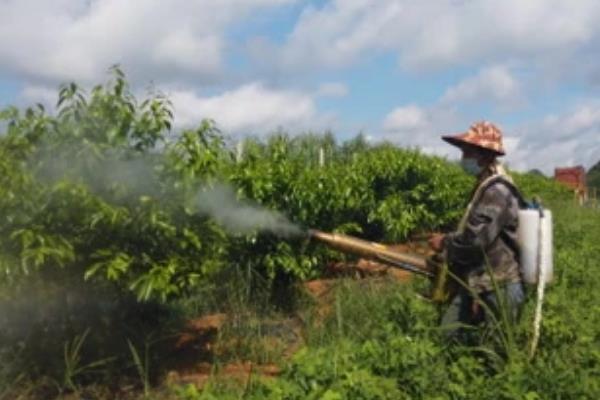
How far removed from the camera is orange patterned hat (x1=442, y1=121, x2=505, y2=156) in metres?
6.12

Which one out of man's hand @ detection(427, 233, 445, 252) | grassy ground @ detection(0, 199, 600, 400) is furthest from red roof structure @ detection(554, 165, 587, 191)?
man's hand @ detection(427, 233, 445, 252)

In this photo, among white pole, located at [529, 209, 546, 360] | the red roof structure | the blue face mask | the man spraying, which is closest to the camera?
white pole, located at [529, 209, 546, 360]

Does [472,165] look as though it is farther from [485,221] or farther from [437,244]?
[437,244]

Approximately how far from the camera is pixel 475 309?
6250 mm

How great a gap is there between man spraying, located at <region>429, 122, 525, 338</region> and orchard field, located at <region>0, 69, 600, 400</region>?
0.66ft

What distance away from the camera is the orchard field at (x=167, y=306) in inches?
209

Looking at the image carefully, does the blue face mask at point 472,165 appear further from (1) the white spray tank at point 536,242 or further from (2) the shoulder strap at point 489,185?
(1) the white spray tank at point 536,242

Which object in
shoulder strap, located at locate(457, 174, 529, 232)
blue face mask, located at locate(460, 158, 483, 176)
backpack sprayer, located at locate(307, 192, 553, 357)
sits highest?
blue face mask, located at locate(460, 158, 483, 176)

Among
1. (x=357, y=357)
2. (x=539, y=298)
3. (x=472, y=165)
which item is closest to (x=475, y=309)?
(x=539, y=298)

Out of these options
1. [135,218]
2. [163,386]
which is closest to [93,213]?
[135,218]

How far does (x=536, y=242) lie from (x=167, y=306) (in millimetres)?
3373

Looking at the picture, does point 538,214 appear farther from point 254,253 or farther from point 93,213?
point 254,253

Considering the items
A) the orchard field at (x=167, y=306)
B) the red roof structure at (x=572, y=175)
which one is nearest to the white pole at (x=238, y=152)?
the orchard field at (x=167, y=306)

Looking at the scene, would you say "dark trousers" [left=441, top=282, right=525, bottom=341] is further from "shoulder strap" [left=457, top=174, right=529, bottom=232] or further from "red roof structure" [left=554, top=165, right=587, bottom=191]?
"red roof structure" [left=554, top=165, right=587, bottom=191]
